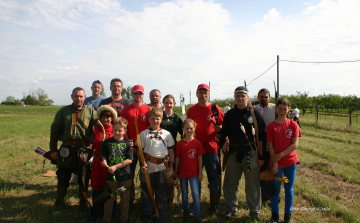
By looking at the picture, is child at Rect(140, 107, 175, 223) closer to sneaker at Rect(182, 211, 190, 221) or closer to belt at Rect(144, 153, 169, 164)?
belt at Rect(144, 153, 169, 164)

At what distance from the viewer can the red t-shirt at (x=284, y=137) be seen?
3398mm

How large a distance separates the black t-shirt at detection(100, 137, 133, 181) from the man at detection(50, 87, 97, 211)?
30.3 inches

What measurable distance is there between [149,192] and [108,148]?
3.38ft

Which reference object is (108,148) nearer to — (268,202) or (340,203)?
(268,202)

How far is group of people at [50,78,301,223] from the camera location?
11.3 ft

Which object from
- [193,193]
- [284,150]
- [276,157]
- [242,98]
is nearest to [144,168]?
[193,193]

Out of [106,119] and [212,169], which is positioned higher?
[106,119]

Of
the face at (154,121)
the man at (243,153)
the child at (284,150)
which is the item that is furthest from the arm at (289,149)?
the face at (154,121)

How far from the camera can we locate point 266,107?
4484 millimetres

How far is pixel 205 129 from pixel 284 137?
1349 mm

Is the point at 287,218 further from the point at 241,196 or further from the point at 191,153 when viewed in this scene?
the point at 191,153

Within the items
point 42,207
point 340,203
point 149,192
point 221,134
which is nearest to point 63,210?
point 42,207

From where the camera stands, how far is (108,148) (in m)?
3.40

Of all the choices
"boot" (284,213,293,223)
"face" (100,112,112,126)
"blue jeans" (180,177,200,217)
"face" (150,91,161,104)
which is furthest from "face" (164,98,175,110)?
"boot" (284,213,293,223)
